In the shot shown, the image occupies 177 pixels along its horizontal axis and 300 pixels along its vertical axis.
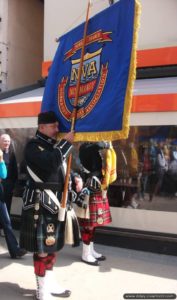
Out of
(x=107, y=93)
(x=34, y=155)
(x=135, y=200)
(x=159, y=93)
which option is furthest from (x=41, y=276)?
(x=159, y=93)

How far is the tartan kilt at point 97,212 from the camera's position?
14.6 ft

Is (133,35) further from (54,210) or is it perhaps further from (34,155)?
(54,210)

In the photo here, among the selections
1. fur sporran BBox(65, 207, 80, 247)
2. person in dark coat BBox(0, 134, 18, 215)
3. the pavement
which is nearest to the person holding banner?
the pavement

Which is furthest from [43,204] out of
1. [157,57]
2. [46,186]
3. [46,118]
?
[157,57]

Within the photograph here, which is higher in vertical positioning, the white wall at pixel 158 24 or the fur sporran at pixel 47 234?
the white wall at pixel 158 24

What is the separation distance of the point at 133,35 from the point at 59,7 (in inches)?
240

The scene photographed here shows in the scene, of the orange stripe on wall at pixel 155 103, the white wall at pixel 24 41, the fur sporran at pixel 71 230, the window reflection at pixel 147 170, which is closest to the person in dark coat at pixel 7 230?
the fur sporran at pixel 71 230

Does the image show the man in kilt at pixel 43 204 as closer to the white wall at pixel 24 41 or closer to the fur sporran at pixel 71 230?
the fur sporran at pixel 71 230

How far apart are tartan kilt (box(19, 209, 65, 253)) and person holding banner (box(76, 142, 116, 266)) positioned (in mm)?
1125

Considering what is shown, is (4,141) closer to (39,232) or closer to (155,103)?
(155,103)

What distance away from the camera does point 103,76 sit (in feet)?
10.2

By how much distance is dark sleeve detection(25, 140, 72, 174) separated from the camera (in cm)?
308

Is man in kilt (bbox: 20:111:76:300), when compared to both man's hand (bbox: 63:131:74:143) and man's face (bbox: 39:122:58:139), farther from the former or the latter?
man's hand (bbox: 63:131:74:143)

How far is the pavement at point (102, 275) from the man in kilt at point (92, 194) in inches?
10.3
